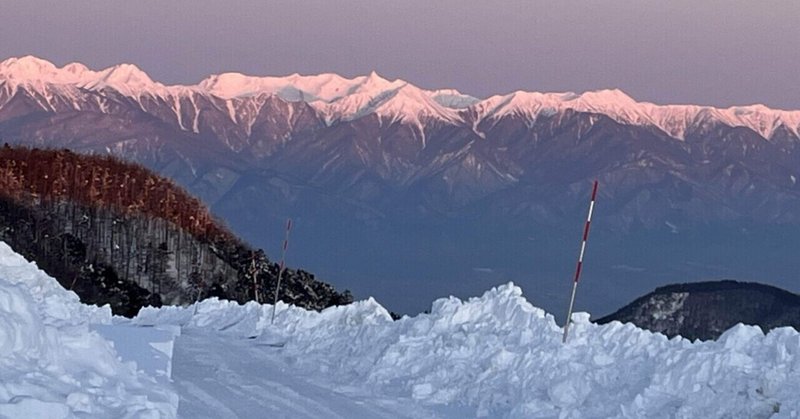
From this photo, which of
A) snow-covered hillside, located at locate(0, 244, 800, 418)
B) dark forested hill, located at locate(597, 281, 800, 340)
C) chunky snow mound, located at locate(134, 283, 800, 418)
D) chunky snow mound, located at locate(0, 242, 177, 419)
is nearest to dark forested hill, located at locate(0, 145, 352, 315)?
chunky snow mound, located at locate(134, 283, 800, 418)

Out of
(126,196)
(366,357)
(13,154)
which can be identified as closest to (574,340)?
(366,357)

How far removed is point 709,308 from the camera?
7875 centimetres

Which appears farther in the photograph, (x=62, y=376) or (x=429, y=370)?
(x=429, y=370)

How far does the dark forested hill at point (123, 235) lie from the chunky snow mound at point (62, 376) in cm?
3087

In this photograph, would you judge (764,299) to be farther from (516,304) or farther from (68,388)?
(68,388)

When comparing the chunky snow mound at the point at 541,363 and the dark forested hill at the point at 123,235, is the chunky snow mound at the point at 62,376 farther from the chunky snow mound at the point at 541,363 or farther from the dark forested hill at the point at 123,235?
the dark forested hill at the point at 123,235

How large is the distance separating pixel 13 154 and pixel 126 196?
6236 mm

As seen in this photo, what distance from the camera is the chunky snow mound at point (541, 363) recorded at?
1222 cm

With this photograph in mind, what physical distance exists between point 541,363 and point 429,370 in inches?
61.1

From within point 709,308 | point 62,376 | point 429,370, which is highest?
point 709,308

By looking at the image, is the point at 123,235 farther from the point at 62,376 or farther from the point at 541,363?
the point at 62,376

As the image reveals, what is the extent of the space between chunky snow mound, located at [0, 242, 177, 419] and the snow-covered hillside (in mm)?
16

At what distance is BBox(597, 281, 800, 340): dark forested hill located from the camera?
74.7 m

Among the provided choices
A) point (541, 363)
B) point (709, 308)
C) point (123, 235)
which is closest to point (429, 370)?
point (541, 363)
